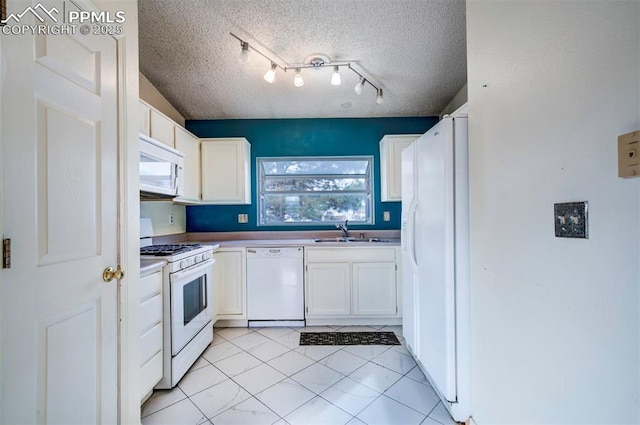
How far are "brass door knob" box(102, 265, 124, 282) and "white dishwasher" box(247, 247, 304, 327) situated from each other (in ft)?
5.30

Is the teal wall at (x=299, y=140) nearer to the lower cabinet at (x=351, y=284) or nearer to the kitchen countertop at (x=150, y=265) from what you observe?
the lower cabinet at (x=351, y=284)

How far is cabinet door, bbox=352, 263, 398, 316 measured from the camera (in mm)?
2736

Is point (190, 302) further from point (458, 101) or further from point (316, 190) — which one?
point (458, 101)

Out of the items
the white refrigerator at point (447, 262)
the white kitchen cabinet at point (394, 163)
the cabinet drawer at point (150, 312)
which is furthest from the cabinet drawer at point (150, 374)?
the white kitchen cabinet at point (394, 163)

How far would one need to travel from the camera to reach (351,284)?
2.74 m

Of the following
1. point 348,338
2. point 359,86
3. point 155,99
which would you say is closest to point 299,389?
point 348,338

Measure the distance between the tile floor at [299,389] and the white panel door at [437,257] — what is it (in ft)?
0.75

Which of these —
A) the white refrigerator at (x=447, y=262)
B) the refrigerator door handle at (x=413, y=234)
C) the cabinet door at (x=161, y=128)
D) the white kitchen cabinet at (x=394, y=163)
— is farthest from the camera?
the white kitchen cabinet at (x=394, y=163)

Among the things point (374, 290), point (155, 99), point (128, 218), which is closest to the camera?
point (128, 218)

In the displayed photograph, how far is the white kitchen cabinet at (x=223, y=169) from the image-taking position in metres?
3.04

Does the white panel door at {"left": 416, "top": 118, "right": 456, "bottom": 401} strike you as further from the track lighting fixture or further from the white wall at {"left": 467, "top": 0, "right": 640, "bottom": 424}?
the track lighting fixture

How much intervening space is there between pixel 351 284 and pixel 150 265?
73.1 inches

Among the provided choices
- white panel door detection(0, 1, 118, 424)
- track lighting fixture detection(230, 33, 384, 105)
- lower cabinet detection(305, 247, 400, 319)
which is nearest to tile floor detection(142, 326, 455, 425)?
lower cabinet detection(305, 247, 400, 319)

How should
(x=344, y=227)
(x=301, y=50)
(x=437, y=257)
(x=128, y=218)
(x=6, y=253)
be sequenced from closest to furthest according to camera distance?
(x=6, y=253) → (x=128, y=218) → (x=437, y=257) → (x=301, y=50) → (x=344, y=227)
